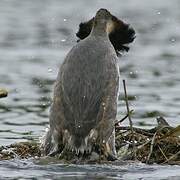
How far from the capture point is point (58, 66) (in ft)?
61.2

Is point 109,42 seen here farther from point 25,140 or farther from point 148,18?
point 148,18

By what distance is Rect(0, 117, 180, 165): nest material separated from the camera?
35.3ft

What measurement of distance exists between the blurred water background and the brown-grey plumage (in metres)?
0.31

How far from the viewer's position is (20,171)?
1013cm

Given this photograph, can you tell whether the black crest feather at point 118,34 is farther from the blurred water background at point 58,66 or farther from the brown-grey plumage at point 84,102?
the blurred water background at point 58,66

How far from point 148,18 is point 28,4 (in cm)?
321

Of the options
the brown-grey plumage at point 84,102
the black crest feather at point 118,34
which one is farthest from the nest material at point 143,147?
the black crest feather at point 118,34

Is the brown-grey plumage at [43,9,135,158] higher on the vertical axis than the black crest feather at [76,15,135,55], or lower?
lower

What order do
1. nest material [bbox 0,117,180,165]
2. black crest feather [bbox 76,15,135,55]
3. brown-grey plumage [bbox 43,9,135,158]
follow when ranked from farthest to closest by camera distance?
black crest feather [bbox 76,15,135,55]
nest material [bbox 0,117,180,165]
brown-grey plumage [bbox 43,9,135,158]

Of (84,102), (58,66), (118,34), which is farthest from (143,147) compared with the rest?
(58,66)

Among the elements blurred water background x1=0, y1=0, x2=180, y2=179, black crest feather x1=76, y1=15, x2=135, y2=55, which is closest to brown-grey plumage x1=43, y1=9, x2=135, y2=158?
blurred water background x1=0, y1=0, x2=180, y2=179

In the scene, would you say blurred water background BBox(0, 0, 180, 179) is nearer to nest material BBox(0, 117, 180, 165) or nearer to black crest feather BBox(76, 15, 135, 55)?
nest material BBox(0, 117, 180, 165)

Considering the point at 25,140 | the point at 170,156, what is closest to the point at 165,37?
the point at 25,140

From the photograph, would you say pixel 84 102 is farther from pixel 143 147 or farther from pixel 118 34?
Answer: pixel 118 34
